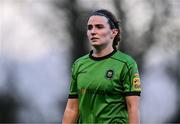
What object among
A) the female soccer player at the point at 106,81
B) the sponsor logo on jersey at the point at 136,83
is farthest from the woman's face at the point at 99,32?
the sponsor logo on jersey at the point at 136,83

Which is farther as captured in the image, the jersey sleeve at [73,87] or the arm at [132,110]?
the jersey sleeve at [73,87]

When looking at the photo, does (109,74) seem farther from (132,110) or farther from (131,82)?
(132,110)

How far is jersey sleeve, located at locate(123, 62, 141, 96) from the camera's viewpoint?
22.6 feet

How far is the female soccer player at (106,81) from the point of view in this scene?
6895 millimetres

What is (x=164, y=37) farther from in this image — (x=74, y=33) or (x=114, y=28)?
(x=114, y=28)

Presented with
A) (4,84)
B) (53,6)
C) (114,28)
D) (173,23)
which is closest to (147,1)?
(173,23)

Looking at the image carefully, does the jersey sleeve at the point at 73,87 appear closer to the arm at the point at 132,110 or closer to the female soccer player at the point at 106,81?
the female soccer player at the point at 106,81

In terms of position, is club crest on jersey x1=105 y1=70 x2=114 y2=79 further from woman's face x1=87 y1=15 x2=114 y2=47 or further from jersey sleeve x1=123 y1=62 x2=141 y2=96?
woman's face x1=87 y1=15 x2=114 y2=47

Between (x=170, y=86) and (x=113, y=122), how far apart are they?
43.5 feet

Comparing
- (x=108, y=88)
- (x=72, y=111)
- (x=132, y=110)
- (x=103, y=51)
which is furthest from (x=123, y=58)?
(x=72, y=111)

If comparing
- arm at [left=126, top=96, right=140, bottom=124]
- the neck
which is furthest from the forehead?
arm at [left=126, top=96, right=140, bottom=124]

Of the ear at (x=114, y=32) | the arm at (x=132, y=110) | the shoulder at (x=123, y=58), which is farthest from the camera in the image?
the ear at (x=114, y=32)

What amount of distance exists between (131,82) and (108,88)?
0.20 m

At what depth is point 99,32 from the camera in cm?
694
